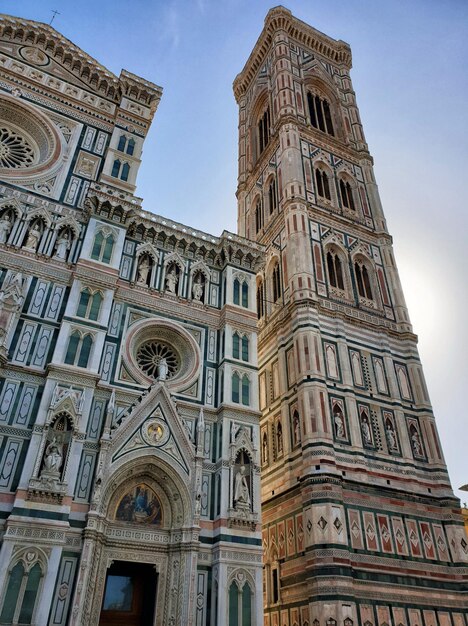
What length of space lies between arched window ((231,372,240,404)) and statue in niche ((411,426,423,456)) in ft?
26.1

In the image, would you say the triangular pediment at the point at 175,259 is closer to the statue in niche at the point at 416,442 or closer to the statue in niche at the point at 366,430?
the statue in niche at the point at 366,430

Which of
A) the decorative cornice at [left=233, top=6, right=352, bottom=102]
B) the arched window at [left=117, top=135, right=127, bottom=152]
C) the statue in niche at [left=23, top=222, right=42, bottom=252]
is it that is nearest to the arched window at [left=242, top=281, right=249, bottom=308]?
the statue in niche at [left=23, top=222, right=42, bottom=252]

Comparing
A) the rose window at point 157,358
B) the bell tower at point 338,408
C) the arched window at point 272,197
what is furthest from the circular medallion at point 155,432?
the arched window at point 272,197

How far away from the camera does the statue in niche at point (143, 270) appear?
18.8m

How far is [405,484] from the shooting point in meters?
19.1

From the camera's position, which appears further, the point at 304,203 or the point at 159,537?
the point at 304,203

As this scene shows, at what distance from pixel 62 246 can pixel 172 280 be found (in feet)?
13.5

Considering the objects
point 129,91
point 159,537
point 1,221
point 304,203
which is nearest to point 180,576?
point 159,537

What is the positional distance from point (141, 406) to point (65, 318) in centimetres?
366

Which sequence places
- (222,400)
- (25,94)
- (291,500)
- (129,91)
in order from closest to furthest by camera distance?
(222,400) < (291,500) < (25,94) < (129,91)

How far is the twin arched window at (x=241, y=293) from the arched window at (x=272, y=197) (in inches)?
358

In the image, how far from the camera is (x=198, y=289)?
1980cm

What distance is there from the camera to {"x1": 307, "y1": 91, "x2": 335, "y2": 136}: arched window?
3269cm

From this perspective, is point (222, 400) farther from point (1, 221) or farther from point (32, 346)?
point (1, 221)
